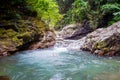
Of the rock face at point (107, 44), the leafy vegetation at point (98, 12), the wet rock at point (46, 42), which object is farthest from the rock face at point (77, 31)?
the rock face at point (107, 44)

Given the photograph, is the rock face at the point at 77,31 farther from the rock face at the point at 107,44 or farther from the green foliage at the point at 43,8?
the rock face at the point at 107,44

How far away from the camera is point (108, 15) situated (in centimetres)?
2555

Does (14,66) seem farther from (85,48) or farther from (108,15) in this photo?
(108,15)

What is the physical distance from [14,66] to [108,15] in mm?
17001

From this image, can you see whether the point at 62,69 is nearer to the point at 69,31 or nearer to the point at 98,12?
the point at 98,12

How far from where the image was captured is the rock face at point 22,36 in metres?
14.1

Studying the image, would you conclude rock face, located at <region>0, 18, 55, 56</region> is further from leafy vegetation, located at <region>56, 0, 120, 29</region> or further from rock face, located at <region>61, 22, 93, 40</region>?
leafy vegetation, located at <region>56, 0, 120, 29</region>

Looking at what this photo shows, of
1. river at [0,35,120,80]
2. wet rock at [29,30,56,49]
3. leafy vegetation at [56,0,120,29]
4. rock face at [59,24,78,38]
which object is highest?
leafy vegetation at [56,0,120,29]

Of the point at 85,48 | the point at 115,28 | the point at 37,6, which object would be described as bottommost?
the point at 85,48

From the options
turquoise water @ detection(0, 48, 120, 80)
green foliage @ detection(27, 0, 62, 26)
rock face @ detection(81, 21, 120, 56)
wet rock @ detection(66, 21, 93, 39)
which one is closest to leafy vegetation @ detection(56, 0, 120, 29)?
wet rock @ detection(66, 21, 93, 39)

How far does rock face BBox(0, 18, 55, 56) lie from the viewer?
1409cm

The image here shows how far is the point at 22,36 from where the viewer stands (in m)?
15.2

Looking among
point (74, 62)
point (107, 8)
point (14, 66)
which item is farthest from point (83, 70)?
point (107, 8)

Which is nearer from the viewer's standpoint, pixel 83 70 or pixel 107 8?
pixel 83 70
